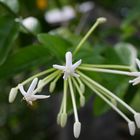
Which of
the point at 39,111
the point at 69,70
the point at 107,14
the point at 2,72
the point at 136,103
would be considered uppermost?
the point at 39,111

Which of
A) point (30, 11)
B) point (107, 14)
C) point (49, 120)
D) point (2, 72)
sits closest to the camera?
point (2, 72)

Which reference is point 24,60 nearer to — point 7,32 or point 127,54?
point 7,32

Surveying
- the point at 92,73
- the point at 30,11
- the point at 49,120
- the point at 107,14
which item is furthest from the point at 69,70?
the point at 49,120

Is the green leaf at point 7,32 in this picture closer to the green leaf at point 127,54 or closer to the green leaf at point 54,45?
the green leaf at point 54,45

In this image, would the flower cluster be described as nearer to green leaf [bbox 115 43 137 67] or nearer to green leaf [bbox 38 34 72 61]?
green leaf [bbox 38 34 72 61]

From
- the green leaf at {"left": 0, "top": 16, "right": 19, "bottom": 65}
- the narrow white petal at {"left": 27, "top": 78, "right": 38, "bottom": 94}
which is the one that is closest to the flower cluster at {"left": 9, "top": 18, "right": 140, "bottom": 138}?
the narrow white petal at {"left": 27, "top": 78, "right": 38, "bottom": 94}

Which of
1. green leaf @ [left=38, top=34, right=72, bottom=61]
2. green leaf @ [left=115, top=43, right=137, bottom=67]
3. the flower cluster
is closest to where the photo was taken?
the flower cluster

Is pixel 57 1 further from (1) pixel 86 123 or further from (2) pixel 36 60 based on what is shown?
(1) pixel 86 123
